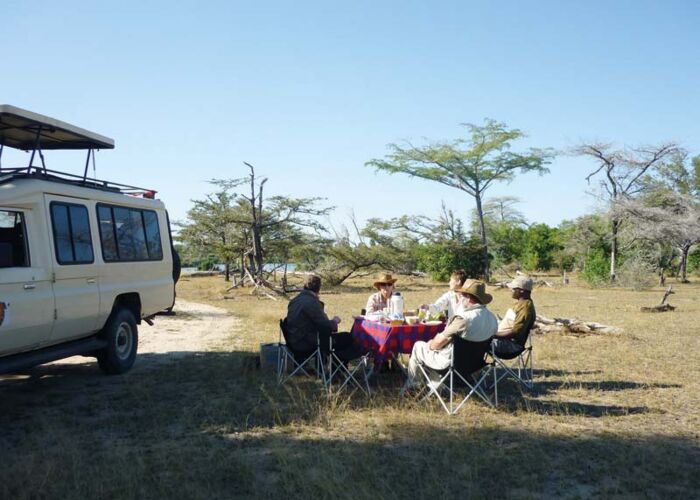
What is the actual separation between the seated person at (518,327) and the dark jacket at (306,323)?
6.45 ft

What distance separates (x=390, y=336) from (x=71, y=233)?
3760 mm

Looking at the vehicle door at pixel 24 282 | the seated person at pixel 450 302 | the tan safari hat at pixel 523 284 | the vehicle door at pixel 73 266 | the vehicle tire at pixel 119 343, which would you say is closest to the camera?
the vehicle door at pixel 24 282

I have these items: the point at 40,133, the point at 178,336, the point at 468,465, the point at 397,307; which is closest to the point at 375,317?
the point at 397,307

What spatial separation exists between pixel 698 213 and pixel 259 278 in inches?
742

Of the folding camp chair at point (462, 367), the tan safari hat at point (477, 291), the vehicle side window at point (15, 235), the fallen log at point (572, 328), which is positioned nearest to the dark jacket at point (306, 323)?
the folding camp chair at point (462, 367)

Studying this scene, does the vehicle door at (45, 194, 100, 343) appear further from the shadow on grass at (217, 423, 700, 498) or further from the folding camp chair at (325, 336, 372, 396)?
the folding camp chair at (325, 336, 372, 396)

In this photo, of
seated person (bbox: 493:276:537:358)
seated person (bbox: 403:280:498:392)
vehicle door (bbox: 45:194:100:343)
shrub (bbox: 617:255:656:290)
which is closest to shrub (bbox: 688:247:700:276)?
shrub (bbox: 617:255:656:290)

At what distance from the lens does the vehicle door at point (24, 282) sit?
217 inches

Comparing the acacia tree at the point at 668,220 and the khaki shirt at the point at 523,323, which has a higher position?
the acacia tree at the point at 668,220

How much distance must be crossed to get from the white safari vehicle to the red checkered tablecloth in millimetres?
3233

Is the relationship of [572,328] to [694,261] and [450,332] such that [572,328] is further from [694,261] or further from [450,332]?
[694,261]

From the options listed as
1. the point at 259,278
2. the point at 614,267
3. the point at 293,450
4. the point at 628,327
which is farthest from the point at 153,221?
the point at 614,267

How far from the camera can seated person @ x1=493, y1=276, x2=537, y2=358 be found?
270 inches

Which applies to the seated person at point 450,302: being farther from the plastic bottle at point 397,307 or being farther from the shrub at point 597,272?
the shrub at point 597,272
